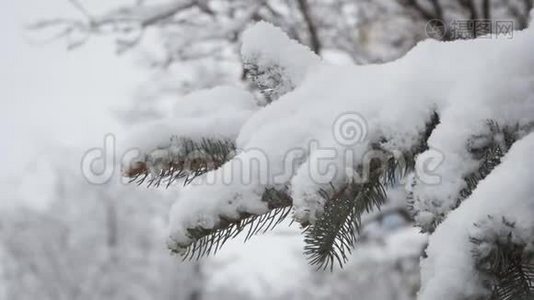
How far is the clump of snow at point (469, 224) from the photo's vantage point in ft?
1.83

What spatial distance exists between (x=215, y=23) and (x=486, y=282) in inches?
138

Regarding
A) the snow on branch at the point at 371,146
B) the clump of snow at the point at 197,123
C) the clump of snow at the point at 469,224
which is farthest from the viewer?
the clump of snow at the point at 197,123

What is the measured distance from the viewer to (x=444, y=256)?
1.90 feet

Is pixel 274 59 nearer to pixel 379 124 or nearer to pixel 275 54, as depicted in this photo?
pixel 275 54

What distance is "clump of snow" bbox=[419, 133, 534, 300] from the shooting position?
1.83ft

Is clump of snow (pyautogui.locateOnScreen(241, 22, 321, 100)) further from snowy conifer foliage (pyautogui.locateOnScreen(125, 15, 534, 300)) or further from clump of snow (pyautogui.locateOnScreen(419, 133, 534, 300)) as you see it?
clump of snow (pyautogui.locateOnScreen(419, 133, 534, 300))

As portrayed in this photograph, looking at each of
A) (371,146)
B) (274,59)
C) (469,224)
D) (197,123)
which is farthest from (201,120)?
(469,224)

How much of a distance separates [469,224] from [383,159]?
0.18m

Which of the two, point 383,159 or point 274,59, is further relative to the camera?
point 274,59

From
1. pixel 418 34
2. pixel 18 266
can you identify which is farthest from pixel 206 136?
pixel 18 266

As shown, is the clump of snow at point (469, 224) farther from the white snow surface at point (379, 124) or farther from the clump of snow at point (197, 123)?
the clump of snow at point (197, 123)

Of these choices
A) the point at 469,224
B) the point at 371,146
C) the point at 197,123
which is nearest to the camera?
the point at 469,224

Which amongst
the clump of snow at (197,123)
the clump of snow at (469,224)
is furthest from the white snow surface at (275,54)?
the clump of snow at (469,224)

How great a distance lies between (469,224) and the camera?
57cm
